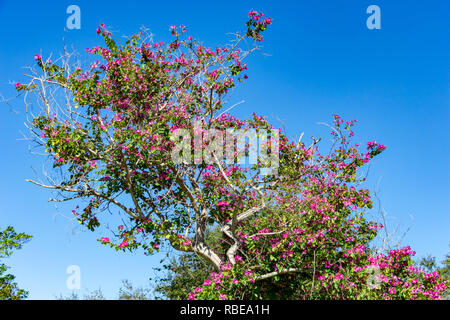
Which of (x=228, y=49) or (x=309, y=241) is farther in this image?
(x=228, y=49)

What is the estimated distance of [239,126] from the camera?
12914 millimetres

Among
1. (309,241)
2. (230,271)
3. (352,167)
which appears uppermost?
(352,167)

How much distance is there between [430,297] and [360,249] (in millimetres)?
1950

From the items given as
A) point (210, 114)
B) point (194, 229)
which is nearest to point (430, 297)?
point (194, 229)

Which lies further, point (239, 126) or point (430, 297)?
point (239, 126)

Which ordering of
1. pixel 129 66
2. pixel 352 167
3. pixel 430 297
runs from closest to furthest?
1. pixel 430 297
2. pixel 129 66
3. pixel 352 167

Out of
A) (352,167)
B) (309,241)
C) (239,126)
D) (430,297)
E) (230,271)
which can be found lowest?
(430,297)

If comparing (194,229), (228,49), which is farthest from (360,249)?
(228,49)

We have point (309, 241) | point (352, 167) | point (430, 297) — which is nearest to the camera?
point (430, 297)

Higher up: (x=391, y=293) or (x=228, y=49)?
(x=228, y=49)

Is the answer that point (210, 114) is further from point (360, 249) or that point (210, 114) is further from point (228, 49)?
point (360, 249)
